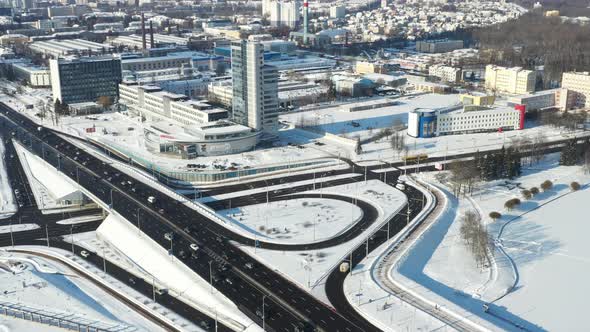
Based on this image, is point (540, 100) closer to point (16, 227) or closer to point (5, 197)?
point (5, 197)

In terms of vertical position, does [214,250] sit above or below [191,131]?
below

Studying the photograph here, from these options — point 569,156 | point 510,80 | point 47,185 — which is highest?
point 510,80

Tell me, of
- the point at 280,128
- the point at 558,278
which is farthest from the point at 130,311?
the point at 280,128

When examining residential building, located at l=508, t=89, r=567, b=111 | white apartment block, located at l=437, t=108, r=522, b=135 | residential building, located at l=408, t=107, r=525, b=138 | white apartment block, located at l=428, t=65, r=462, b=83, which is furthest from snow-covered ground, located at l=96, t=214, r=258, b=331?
white apartment block, located at l=428, t=65, r=462, b=83

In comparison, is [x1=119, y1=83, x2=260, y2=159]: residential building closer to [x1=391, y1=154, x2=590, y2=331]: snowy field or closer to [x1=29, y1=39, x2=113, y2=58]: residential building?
[x1=391, y1=154, x2=590, y2=331]: snowy field

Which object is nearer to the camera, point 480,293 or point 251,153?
point 480,293

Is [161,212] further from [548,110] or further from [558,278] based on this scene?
[548,110]

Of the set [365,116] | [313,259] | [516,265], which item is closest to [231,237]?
[313,259]
